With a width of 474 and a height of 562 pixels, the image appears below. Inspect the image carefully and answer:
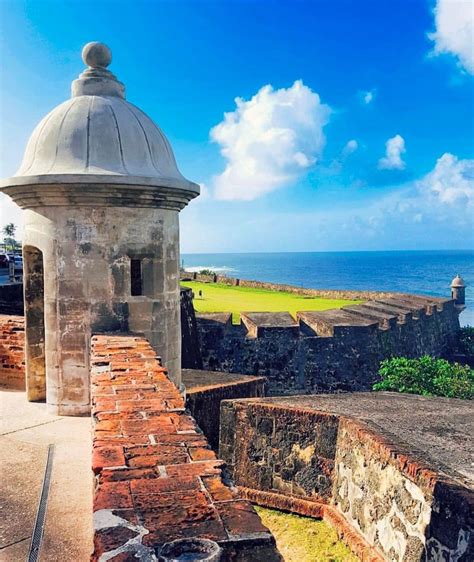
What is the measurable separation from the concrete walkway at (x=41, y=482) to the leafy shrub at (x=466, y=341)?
60.8 ft

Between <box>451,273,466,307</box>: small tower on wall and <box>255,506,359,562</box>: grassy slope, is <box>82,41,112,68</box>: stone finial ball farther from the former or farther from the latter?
<box>451,273,466,307</box>: small tower on wall

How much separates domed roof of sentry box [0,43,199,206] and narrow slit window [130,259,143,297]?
72 cm

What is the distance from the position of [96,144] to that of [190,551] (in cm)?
387

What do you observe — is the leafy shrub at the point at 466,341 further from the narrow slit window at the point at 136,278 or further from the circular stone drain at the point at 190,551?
the circular stone drain at the point at 190,551

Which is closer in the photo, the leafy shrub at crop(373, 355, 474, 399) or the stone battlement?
the leafy shrub at crop(373, 355, 474, 399)

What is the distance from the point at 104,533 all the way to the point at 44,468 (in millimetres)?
2384

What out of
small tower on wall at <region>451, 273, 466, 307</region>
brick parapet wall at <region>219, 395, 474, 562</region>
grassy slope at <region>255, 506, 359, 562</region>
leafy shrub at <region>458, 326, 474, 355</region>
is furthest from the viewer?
small tower on wall at <region>451, 273, 466, 307</region>

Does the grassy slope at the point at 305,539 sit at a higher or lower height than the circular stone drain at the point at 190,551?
lower

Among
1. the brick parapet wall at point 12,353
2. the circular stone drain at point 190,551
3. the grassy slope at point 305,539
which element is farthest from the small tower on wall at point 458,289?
the circular stone drain at point 190,551

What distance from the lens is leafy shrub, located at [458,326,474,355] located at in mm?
20125

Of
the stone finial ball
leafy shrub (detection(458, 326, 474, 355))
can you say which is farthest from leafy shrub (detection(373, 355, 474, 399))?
leafy shrub (detection(458, 326, 474, 355))

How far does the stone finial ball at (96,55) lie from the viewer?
16.1ft

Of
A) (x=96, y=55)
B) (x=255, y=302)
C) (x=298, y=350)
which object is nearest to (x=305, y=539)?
(x=96, y=55)

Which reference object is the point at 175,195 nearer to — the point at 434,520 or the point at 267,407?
the point at 267,407
